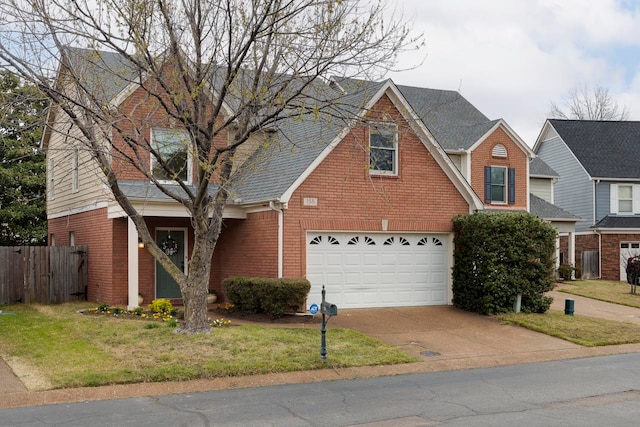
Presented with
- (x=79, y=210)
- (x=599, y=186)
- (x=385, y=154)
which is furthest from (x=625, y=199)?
(x=79, y=210)

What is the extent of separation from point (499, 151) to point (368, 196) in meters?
11.4

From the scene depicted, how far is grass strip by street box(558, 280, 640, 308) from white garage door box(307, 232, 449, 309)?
7.09 m

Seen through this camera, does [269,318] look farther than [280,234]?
No

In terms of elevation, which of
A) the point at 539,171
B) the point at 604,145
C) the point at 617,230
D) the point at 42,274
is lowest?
the point at 42,274

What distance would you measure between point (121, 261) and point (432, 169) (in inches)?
354

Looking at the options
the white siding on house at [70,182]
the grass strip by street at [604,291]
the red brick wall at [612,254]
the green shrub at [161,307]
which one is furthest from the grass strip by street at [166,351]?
the red brick wall at [612,254]

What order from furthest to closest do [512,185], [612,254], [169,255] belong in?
[612,254]
[512,185]
[169,255]

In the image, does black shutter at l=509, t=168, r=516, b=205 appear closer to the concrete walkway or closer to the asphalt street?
the concrete walkway

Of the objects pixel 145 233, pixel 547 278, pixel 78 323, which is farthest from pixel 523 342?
pixel 78 323

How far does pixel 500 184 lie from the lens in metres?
27.0

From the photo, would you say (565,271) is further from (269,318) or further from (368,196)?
(269,318)

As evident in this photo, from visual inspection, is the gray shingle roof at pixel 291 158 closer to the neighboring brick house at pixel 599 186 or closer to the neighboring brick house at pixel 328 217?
the neighboring brick house at pixel 328 217

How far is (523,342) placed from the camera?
45.7 feet

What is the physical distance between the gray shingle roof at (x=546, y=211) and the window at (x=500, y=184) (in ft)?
6.17
